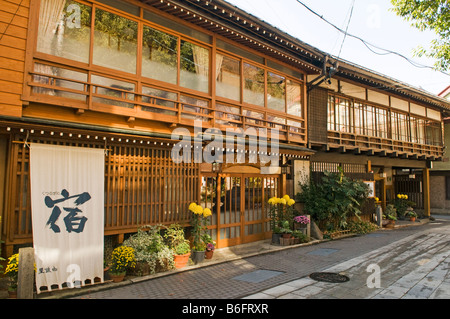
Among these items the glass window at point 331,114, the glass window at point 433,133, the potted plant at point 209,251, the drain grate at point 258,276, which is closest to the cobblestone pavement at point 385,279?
the drain grate at point 258,276

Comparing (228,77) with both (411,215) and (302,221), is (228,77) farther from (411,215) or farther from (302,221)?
(411,215)

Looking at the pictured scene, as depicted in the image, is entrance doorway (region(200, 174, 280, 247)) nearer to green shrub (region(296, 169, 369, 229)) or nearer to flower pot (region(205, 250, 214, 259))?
flower pot (region(205, 250, 214, 259))

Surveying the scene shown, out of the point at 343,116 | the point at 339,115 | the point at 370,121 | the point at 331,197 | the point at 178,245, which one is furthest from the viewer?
the point at 370,121

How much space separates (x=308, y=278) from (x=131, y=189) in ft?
16.9

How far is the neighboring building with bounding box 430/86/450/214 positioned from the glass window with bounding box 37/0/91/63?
28.0m

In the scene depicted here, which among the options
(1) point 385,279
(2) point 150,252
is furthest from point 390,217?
(2) point 150,252

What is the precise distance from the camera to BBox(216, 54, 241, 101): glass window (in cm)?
1023

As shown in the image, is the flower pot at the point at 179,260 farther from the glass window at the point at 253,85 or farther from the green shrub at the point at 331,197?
the green shrub at the point at 331,197

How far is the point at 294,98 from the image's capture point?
42.6 ft

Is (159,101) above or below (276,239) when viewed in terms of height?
above

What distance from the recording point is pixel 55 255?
6406 millimetres
